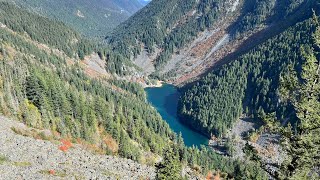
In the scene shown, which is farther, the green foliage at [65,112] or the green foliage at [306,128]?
the green foliage at [65,112]

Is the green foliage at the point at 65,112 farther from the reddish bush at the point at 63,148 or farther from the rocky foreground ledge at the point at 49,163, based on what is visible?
the rocky foreground ledge at the point at 49,163

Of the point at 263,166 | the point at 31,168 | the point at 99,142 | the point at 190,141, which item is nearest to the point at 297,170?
the point at 263,166

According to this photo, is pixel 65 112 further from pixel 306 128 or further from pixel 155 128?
pixel 306 128

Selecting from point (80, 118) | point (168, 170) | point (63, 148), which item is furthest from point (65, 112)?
point (168, 170)

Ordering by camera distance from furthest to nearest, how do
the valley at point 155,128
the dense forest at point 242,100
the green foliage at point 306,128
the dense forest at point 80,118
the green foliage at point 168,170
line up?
the dense forest at point 242,100, the dense forest at point 80,118, the green foliage at point 168,170, the valley at point 155,128, the green foliage at point 306,128

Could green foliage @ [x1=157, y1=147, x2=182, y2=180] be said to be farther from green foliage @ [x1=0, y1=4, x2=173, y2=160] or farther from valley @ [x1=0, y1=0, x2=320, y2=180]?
green foliage @ [x1=0, y1=4, x2=173, y2=160]

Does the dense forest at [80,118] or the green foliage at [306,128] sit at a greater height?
the green foliage at [306,128]

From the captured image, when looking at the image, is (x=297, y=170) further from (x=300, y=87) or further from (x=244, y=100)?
(x=244, y=100)

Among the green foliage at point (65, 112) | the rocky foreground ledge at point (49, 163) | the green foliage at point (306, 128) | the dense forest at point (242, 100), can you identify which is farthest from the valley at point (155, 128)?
the dense forest at point (242, 100)

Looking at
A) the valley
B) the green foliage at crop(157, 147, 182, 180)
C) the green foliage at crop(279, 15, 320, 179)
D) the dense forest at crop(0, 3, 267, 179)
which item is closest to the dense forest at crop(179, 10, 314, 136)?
the valley
